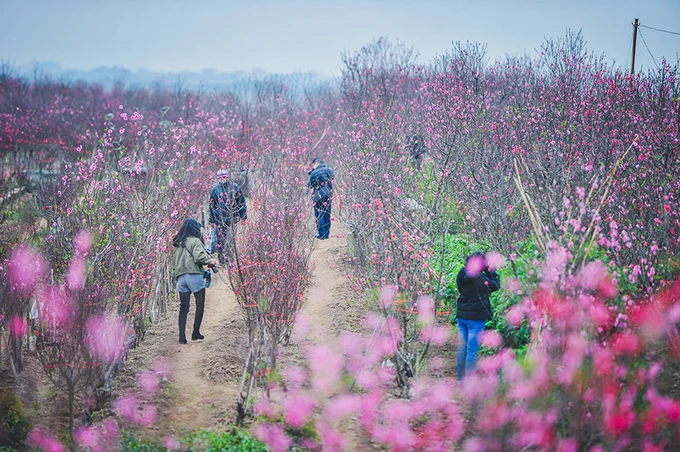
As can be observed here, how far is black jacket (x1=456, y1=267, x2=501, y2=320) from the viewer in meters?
6.27

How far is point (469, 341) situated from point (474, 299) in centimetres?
47

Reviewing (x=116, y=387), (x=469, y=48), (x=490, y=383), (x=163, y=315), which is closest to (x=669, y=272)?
(x=490, y=383)

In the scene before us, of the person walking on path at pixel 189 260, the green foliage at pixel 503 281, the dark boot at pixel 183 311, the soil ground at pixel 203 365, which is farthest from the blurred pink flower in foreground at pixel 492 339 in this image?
the dark boot at pixel 183 311

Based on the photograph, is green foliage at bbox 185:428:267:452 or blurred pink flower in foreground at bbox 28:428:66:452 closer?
green foliage at bbox 185:428:267:452

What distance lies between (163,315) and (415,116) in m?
8.41

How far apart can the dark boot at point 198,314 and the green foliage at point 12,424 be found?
8.28 feet

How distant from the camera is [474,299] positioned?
629 cm

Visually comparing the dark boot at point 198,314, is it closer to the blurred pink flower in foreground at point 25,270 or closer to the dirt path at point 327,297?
the dirt path at point 327,297

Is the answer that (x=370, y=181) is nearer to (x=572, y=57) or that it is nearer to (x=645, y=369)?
(x=645, y=369)

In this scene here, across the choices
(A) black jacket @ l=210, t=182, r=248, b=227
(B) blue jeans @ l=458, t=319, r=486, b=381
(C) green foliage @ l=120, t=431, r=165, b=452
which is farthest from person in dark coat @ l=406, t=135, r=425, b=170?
(C) green foliage @ l=120, t=431, r=165, b=452

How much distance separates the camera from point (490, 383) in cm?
590

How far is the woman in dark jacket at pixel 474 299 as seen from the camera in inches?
247

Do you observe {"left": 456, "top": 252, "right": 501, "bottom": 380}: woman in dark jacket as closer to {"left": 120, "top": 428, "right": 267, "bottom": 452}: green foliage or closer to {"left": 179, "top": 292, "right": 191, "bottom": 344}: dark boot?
{"left": 120, "top": 428, "right": 267, "bottom": 452}: green foliage

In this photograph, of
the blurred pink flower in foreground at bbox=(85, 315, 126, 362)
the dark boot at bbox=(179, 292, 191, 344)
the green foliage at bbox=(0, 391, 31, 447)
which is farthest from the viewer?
the dark boot at bbox=(179, 292, 191, 344)
